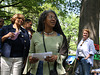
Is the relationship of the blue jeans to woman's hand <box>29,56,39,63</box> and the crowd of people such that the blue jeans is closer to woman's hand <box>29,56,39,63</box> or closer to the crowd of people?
the crowd of people

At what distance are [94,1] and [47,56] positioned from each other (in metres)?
5.72

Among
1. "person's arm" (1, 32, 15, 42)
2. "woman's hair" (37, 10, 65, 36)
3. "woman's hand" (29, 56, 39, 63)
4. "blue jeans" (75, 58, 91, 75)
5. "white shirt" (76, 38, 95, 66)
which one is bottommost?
"blue jeans" (75, 58, 91, 75)

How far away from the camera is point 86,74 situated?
5.23 meters

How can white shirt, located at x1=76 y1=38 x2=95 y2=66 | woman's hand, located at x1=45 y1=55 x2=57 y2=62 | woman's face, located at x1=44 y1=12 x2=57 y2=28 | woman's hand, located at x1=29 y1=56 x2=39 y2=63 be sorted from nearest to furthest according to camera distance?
1. woman's hand, located at x1=45 y1=55 x2=57 y2=62
2. woman's hand, located at x1=29 y1=56 x2=39 y2=63
3. woman's face, located at x1=44 y1=12 x2=57 y2=28
4. white shirt, located at x1=76 y1=38 x2=95 y2=66

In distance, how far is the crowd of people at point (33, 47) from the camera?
7.66 feet

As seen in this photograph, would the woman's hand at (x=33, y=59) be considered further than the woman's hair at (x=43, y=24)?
No

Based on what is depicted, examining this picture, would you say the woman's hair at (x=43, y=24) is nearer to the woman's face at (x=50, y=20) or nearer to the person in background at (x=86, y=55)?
the woman's face at (x=50, y=20)

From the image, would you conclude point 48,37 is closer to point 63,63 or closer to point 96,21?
point 63,63

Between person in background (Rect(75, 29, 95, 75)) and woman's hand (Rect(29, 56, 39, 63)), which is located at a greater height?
woman's hand (Rect(29, 56, 39, 63))

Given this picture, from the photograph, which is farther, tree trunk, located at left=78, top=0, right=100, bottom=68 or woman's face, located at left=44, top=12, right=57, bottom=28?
tree trunk, located at left=78, top=0, right=100, bottom=68

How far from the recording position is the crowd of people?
7.66 ft

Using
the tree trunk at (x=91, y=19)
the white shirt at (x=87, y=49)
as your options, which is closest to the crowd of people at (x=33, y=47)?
the white shirt at (x=87, y=49)

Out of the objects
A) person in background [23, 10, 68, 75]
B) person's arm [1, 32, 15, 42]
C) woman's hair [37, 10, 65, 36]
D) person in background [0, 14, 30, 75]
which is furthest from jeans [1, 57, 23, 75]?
woman's hair [37, 10, 65, 36]

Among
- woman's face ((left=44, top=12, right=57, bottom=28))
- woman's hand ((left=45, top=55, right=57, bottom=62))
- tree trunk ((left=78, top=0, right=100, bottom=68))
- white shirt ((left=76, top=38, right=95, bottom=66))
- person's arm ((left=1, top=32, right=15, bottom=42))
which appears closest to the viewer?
woman's hand ((left=45, top=55, right=57, bottom=62))
